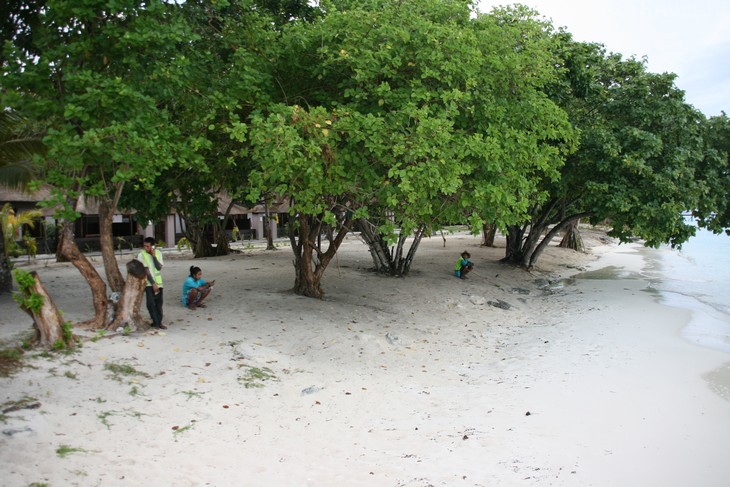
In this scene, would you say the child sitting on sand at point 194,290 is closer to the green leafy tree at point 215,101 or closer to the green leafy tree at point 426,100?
the green leafy tree at point 215,101

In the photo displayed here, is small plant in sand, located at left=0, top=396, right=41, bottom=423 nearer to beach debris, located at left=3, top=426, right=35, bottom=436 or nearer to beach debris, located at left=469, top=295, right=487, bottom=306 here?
beach debris, located at left=3, top=426, right=35, bottom=436

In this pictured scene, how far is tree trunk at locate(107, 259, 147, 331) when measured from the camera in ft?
31.2

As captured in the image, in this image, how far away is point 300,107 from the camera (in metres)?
10.6

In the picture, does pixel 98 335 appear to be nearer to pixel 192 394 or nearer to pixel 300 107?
pixel 192 394

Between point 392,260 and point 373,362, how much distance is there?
27.9ft

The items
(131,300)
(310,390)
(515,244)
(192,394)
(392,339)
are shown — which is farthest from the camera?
(515,244)

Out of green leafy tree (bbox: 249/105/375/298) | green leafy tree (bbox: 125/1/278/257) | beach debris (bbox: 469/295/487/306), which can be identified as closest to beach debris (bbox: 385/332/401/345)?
green leafy tree (bbox: 249/105/375/298)

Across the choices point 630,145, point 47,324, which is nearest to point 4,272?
point 47,324

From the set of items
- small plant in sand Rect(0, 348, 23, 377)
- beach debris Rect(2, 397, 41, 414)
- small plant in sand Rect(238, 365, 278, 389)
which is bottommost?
small plant in sand Rect(238, 365, 278, 389)

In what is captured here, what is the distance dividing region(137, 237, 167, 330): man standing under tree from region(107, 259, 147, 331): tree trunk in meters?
0.12

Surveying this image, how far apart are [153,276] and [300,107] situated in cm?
382

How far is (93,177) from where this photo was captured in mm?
10188

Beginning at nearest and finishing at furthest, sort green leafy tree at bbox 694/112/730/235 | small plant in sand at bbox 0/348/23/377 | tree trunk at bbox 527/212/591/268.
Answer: small plant in sand at bbox 0/348/23/377 < green leafy tree at bbox 694/112/730/235 < tree trunk at bbox 527/212/591/268

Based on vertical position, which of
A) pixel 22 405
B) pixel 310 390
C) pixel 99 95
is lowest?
pixel 310 390
